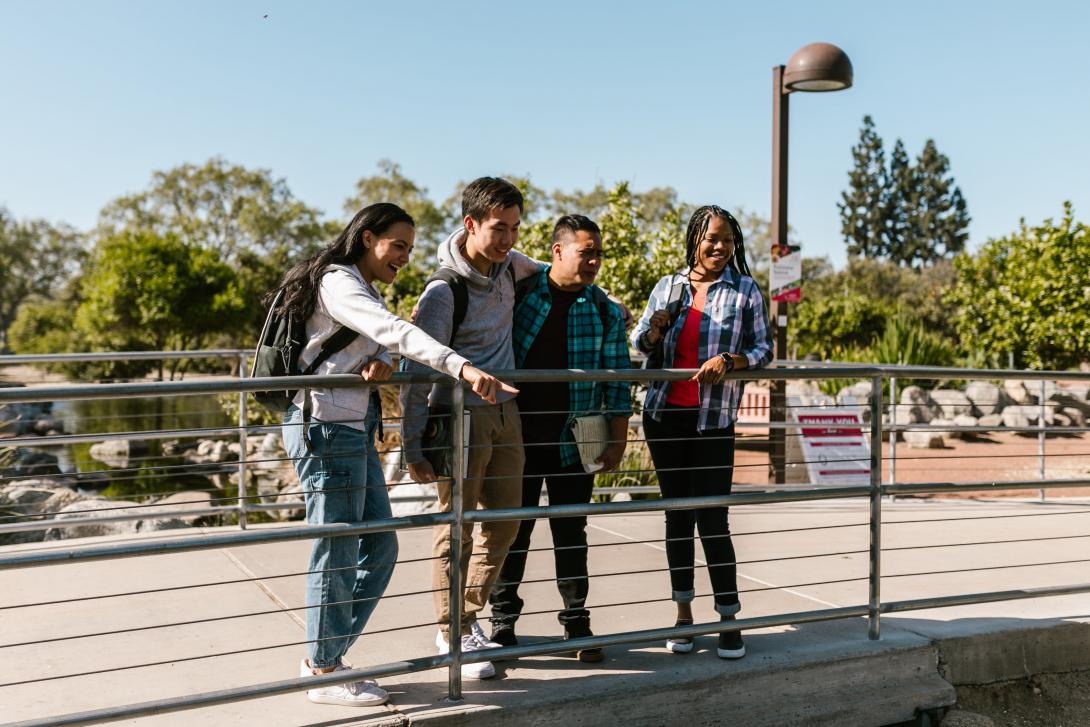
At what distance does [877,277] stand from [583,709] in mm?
53061

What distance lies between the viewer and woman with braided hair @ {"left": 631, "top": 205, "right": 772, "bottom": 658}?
3859 millimetres

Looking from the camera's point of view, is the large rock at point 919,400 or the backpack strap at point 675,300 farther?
the large rock at point 919,400

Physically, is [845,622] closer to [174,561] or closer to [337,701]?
[337,701]

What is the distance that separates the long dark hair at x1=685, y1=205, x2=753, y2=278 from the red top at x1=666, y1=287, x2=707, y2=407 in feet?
0.58

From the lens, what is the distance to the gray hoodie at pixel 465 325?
11.3 feet

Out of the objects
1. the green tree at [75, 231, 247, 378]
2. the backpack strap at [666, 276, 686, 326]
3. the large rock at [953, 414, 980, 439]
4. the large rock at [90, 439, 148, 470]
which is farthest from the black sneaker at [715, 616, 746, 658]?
the green tree at [75, 231, 247, 378]

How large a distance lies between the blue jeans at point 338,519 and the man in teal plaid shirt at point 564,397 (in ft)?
2.03

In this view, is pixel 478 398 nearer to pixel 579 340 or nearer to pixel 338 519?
pixel 579 340

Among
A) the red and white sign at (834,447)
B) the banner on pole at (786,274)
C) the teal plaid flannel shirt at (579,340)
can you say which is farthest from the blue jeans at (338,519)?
the banner on pole at (786,274)

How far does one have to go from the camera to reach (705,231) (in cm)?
396

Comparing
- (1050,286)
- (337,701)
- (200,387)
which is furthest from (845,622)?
(1050,286)

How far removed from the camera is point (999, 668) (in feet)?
13.9

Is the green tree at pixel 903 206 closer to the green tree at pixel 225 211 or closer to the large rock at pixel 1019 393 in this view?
the green tree at pixel 225 211

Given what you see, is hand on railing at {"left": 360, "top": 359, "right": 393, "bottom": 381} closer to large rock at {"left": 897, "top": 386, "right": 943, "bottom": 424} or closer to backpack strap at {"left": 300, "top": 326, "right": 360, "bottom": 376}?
backpack strap at {"left": 300, "top": 326, "right": 360, "bottom": 376}
